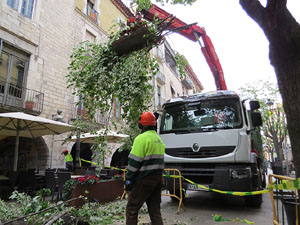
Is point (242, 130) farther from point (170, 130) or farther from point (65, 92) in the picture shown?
point (65, 92)

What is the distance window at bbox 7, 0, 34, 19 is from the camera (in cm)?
1049

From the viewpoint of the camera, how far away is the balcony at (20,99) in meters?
9.48

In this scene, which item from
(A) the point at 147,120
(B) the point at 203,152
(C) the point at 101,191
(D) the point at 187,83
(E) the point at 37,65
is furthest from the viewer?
(D) the point at 187,83

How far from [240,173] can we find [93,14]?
14544 mm

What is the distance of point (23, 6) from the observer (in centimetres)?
1092

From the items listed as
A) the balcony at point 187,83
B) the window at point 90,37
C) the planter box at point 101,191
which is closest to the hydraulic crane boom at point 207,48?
the planter box at point 101,191

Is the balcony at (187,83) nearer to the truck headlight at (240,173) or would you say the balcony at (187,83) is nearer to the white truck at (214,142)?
the white truck at (214,142)

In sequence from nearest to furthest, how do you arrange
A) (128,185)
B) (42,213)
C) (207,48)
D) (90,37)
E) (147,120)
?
(128,185) < (42,213) < (147,120) < (207,48) < (90,37)

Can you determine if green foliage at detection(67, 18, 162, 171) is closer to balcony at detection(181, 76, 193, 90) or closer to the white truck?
the white truck

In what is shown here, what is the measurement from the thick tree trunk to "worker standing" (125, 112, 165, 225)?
68.9 inches

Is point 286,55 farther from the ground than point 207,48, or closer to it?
closer to it

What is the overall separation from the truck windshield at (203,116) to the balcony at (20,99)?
6861 millimetres

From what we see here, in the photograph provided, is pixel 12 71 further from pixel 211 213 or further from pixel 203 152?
pixel 211 213

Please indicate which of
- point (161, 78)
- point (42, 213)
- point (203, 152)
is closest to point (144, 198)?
point (42, 213)
